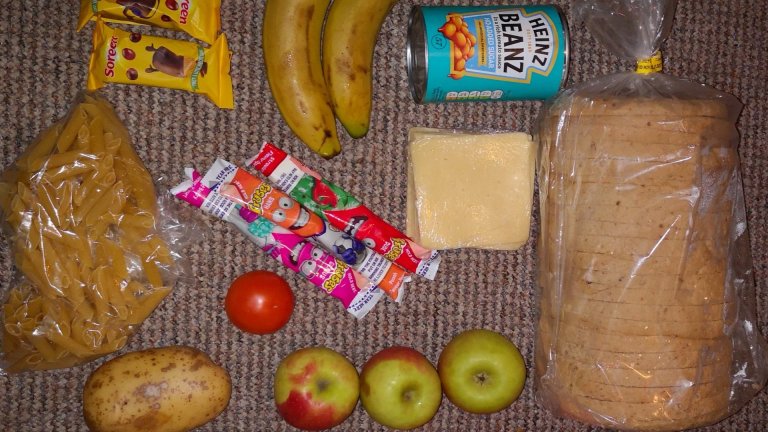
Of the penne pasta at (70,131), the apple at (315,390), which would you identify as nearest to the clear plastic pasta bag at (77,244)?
the penne pasta at (70,131)

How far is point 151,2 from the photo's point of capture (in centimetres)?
81

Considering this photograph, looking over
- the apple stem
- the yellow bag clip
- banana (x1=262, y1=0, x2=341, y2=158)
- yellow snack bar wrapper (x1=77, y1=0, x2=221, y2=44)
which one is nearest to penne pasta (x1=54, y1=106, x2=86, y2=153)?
yellow snack bar wrapper (x1=77, y1=0, x2=221, y2=44)

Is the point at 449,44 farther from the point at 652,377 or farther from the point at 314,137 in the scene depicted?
the point at 652,377

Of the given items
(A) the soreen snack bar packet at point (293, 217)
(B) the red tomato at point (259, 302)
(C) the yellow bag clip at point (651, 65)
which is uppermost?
(C) the yellow bag clip at point (651, 65)

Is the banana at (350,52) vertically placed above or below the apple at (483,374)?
above

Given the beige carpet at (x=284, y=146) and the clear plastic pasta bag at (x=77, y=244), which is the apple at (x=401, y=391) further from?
the clear plastic pasta bag at (x=77, y=244)

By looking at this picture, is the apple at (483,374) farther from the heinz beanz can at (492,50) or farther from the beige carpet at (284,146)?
the heinz beanz can at (492,50)

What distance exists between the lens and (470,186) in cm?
87

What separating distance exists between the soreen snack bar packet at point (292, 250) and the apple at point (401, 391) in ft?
0.33

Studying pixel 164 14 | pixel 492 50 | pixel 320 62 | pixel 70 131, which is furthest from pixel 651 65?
pixel 70 131

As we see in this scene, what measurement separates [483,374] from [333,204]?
0.35 metres

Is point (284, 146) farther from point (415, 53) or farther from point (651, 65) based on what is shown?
point (651, 65)

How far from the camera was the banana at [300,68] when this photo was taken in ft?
2.64

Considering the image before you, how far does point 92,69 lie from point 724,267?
3.17 feet
